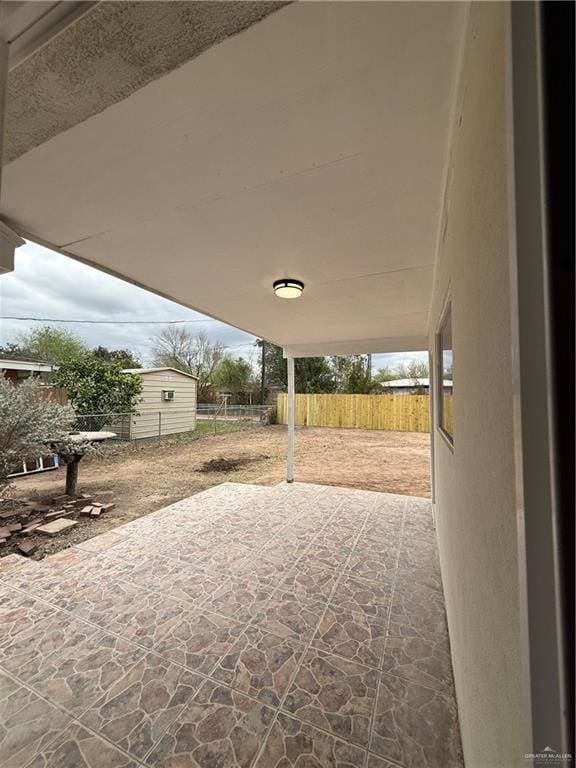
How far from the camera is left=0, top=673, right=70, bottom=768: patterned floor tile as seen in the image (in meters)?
1.27

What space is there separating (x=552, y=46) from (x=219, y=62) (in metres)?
0.94

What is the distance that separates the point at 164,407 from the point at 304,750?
964cm

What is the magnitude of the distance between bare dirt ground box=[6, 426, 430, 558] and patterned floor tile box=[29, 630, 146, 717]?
1541mm

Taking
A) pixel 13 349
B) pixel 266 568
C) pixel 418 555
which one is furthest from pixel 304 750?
pixel 13 349

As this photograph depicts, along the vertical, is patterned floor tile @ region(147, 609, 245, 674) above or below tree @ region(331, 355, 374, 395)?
below

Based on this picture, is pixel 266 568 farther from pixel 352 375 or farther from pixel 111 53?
pixel 352 375

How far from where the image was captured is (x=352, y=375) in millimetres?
13922

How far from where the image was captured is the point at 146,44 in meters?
0.83

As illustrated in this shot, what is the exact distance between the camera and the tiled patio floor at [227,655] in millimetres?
1318

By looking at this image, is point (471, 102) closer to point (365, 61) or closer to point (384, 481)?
point (365, 61)

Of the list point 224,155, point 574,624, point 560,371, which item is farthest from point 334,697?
point 224,155

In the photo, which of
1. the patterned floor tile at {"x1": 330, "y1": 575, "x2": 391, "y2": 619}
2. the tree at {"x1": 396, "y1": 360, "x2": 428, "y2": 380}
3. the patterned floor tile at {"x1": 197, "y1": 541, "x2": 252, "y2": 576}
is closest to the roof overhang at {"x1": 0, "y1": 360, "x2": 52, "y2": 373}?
the patterned floor tile at {"x1": 197, "y1": 541, "x2": 252, "y2": 576}

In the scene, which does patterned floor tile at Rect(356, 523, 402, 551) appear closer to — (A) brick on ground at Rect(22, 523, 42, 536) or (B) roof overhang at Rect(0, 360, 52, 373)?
(A) brick on ground at Rect(22, 523, 42, 536)

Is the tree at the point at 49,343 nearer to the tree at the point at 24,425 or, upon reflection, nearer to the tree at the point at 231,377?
the tree at the point at 231,377
